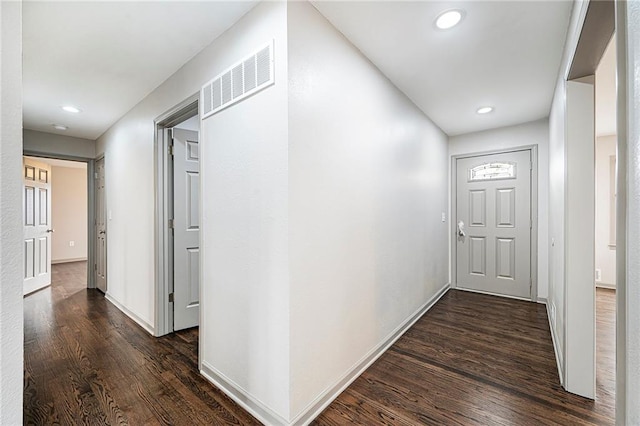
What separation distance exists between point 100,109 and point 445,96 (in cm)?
384

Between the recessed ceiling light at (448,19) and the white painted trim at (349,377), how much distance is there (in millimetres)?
2357

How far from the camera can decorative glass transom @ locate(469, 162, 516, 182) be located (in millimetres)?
3855

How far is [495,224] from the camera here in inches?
156

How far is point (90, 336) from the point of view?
106 inches

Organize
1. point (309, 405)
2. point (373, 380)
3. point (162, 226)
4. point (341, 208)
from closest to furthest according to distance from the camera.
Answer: point (309, 405)
point (341, 208)
point (373, 380)
point (162, 226)

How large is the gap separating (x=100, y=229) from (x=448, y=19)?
5.14m

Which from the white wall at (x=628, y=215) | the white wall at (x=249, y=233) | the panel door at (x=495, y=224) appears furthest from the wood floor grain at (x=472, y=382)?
the white wall at (x=628, y=215)

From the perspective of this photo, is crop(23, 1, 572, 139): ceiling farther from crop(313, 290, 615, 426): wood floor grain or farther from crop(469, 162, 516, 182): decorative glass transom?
crop(313, 290, 615, 426): wood floor grain

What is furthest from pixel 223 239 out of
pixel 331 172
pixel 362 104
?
pixel 362 104

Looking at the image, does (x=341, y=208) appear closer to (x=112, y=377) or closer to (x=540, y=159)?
(x=112, y=377)

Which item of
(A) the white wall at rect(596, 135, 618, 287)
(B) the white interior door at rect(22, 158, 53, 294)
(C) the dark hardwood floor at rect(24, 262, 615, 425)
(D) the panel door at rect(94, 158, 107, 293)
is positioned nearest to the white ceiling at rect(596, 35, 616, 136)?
(A) the white wall at rect(596, 135, 618, 287)

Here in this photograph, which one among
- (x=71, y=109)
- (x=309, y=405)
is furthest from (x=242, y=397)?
(x=71, y=109)

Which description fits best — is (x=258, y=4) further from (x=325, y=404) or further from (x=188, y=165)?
(x=325, y=404)

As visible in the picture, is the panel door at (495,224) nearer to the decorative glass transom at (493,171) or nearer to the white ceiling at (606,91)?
the decorative glass transom at (493,171)
